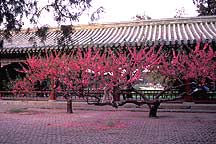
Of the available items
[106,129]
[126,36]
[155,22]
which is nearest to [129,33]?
[126,36]

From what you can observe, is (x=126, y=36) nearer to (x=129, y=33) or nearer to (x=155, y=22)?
(x=129, y=33)

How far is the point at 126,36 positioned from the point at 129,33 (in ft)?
2.97

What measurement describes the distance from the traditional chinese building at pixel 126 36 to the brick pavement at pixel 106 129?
3.49 m

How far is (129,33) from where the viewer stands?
19.7 m

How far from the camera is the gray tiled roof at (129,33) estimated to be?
17.0 m

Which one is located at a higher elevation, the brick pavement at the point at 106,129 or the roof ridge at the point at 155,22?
the roof ridge at the point at 155,22

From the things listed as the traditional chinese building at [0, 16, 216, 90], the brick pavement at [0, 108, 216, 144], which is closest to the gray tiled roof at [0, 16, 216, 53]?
the traditional chinese building at [0, 16, 216, 90]

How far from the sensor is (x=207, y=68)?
44.5 feet

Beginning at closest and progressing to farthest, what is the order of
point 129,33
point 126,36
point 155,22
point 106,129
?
1. point 106,129
2. point 126,36
3. point 129,33
4. point 155,22

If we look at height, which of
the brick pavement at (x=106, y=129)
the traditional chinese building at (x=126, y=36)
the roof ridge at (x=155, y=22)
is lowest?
the brick pavement at (x=106, y=129)

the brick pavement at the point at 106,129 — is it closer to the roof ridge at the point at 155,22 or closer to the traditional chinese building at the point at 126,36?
the traditional chinese building at the point at 126,36

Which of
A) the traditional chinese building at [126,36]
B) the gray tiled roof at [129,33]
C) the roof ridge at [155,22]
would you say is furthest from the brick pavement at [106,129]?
the roof ridge at [155,22]

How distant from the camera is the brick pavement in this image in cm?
881

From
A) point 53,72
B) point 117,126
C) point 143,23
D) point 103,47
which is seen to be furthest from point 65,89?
point 143,23
